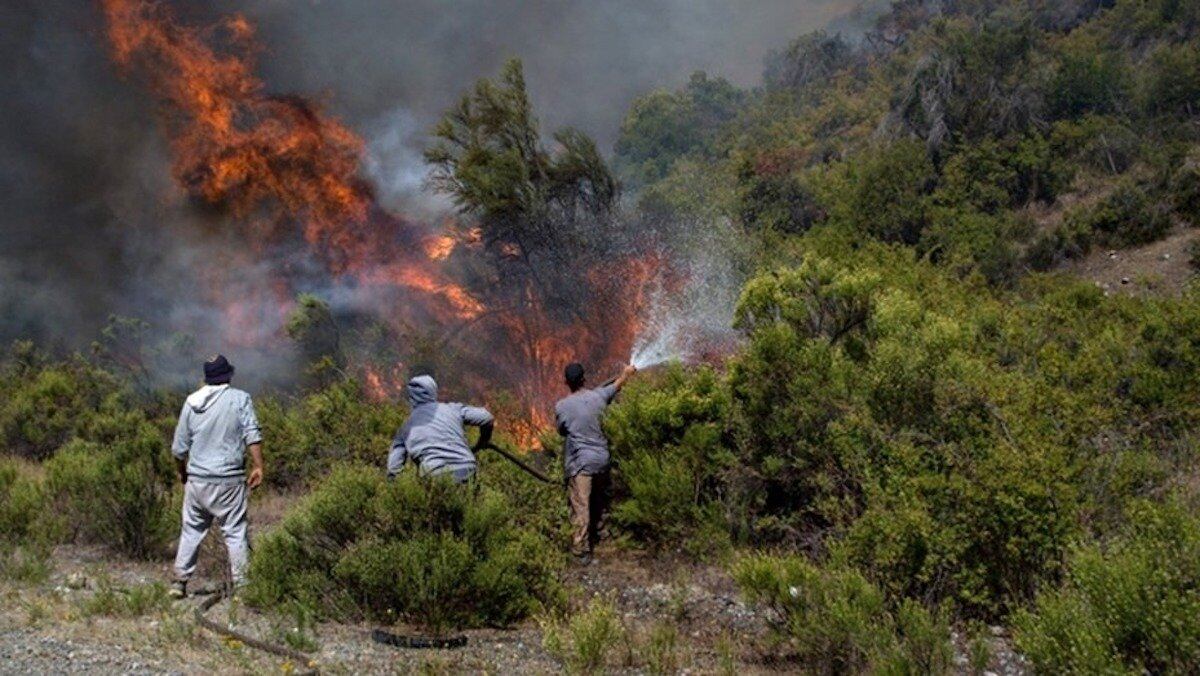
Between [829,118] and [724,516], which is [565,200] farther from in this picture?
[829,118]

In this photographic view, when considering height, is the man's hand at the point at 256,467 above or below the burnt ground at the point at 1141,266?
below

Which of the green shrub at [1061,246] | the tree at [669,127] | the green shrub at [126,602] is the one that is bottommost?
the green shrub at [126,602]

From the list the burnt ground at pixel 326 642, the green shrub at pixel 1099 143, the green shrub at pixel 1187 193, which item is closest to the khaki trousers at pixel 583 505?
the burnt ground at pixel 326 642

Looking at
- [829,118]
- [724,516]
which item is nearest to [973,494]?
[724,516]

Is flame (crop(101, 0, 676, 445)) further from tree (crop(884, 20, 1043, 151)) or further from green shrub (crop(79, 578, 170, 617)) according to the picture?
tree (crop(884, 20, 1043, 151))

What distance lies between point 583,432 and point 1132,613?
4.90 metres

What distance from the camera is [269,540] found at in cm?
665

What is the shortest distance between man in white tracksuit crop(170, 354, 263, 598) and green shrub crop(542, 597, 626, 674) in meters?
2.52

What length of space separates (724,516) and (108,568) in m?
4.98

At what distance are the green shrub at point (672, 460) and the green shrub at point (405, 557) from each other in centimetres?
158

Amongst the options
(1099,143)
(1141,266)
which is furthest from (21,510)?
(1099,143)

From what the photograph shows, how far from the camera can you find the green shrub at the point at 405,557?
241 inches

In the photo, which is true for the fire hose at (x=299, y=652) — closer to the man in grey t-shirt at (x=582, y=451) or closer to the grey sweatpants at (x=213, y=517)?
the grey sweatpants at (x=213, y=517)

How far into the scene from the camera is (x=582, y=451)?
823 cm
